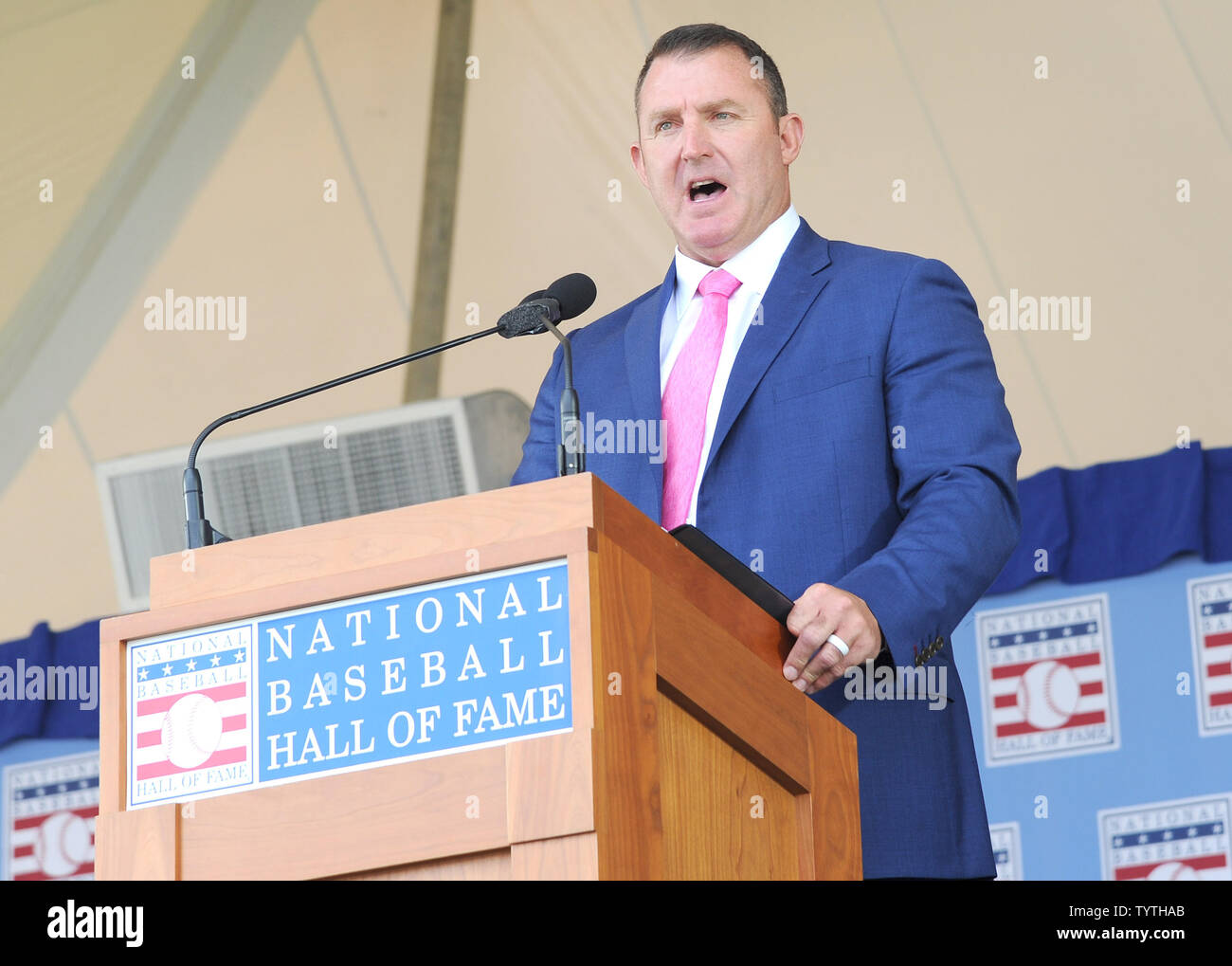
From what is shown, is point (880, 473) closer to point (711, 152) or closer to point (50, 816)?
point (711, 152)

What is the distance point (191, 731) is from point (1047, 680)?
257cm

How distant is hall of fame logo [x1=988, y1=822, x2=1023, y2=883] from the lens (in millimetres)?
3504

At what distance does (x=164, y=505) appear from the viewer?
4.48 metres

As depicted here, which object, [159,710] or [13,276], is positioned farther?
[13,276]

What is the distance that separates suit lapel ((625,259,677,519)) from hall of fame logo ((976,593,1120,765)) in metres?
1.79

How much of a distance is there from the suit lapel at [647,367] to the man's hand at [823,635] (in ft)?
1.27

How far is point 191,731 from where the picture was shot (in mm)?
1384

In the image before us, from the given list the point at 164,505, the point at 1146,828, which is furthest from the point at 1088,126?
the point at 164,505

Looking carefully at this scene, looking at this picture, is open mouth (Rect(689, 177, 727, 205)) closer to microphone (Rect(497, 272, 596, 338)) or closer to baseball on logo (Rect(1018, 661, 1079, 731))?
microphone (Rect(497, 272, 596, 338))

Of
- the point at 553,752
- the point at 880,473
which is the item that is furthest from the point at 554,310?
the point at 553,752

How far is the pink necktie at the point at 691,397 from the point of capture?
1.94 m
